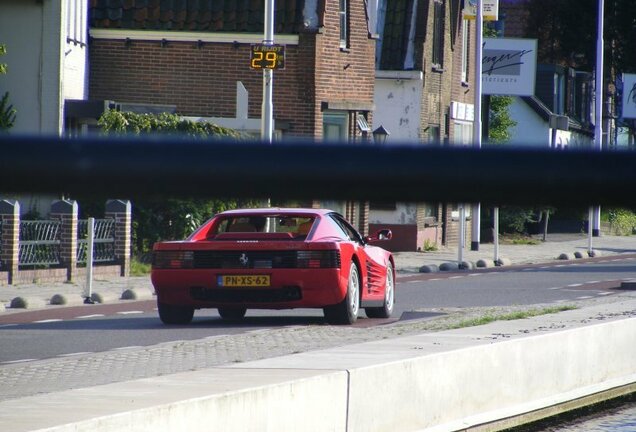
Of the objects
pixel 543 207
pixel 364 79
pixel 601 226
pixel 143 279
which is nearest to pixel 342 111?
pixel 364 79

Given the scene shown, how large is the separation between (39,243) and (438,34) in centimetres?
1901

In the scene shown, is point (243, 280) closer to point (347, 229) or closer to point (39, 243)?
point (347, 229)

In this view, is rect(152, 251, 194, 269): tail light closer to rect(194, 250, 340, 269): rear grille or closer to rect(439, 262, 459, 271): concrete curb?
rect(194, 250, 340, 269): rear grille

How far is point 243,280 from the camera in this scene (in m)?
15.0

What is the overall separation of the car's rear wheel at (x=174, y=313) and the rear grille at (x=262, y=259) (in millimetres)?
814

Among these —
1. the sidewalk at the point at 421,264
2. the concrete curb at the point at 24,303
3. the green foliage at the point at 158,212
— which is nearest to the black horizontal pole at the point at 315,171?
the sidewalk at the point at 421,264

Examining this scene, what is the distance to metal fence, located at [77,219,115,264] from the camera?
78.3 feet

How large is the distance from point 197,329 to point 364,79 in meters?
19.9

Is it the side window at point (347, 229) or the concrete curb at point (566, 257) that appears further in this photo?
the concrete curb at point (566, 257)

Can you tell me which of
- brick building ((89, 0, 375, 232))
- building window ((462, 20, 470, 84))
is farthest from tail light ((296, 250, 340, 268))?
building window ((462, 20, 470, 84))

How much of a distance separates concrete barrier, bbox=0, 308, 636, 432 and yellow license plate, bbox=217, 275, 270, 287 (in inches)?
134

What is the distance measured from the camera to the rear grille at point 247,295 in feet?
49.5

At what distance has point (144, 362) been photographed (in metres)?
11.6

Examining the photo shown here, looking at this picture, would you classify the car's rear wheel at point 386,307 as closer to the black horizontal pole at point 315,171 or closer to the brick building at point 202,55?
the brick building at point 202,55
